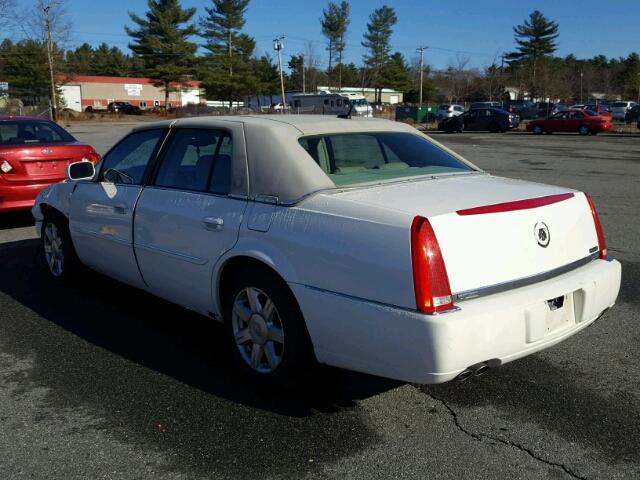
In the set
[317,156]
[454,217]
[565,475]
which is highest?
[317,156]

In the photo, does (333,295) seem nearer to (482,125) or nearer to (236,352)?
(236,352)

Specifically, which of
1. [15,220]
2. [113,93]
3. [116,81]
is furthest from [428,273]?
[116,81]

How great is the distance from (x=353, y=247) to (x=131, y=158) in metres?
2.53

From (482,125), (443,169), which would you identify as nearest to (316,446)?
(443,169)

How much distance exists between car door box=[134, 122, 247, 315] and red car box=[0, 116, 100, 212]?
454 centimetres

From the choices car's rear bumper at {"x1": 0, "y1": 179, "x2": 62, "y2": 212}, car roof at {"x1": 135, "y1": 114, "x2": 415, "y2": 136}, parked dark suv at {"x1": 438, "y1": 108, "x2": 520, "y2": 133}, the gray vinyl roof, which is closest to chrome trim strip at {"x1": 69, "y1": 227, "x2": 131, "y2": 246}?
car roof at {"x1": 135, "y1": 114, "x2": 415, "y2": 136}

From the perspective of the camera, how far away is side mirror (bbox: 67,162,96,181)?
16.9ft

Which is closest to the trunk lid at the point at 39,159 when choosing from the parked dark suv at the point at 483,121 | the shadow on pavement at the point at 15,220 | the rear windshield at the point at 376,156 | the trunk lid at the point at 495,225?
the shadow on pavement at the point at 15,220

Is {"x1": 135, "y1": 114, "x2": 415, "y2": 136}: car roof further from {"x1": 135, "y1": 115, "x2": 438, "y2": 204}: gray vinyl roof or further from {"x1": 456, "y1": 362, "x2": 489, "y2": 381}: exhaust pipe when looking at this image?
{"x1": 456, "y1": 362, "x2": 489, "y2": 381}: exhaust pipe

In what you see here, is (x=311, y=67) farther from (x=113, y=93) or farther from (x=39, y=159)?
(x=39, y=159)

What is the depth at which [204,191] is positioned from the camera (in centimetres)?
396

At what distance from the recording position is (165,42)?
245 ft

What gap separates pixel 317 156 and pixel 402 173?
0.56m

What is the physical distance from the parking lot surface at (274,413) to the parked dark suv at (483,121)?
36.5 metres
